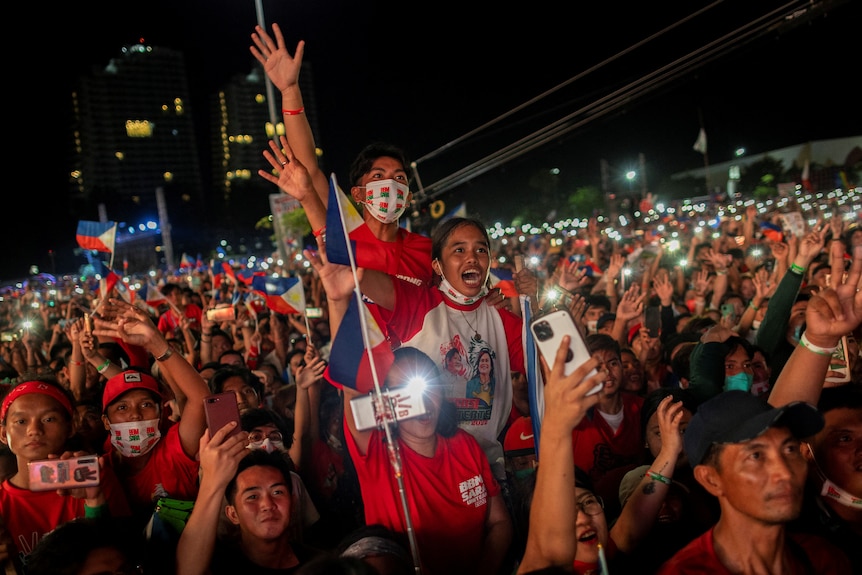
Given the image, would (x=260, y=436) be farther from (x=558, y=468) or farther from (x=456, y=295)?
(x=558, y=468)

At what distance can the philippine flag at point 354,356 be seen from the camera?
2.87 metres

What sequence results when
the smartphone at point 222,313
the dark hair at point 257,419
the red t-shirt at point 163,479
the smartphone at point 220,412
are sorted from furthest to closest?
the smartphone at point 222,313, the dark hair at point 257,419, the red t-shirt at point 163,479, the smartphone at point 220,412

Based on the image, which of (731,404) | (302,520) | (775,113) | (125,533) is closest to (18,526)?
(125,533)

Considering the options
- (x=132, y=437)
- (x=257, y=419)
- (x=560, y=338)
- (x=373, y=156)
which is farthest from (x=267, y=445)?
(x=560, y=338)

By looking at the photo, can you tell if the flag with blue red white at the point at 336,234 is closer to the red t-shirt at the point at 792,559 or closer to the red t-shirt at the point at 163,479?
the red t-shirt at the point at 163,479

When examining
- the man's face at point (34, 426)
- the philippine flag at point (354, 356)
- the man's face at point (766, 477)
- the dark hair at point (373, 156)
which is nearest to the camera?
the man's face at point (766, 477)

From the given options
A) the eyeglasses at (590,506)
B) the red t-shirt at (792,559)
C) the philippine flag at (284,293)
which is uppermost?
the philippine flag at (284,293)

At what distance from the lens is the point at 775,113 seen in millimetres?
51688

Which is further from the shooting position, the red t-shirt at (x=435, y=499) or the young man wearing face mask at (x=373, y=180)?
the young man wearing face mask at (x=373, y=180)

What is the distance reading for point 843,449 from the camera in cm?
295

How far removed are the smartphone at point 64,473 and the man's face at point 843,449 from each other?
330cm

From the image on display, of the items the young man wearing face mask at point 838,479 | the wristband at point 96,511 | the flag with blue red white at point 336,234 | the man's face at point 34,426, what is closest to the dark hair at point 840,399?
the young man wearing face mask at point 838,479

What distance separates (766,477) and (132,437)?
333cm

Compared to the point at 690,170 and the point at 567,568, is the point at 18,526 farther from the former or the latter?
the point at 690,170
